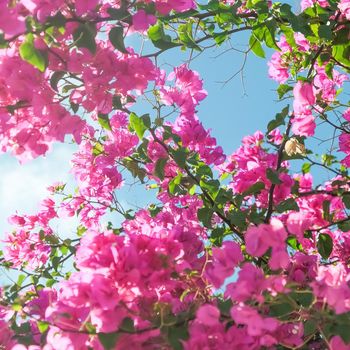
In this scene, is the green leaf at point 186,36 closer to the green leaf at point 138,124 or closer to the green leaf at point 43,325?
the green leaf at point 138,124

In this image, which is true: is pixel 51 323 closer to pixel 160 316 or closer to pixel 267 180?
pixel 160 316

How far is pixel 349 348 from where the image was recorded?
1389mm

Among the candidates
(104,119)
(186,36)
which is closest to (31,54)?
(104,119)

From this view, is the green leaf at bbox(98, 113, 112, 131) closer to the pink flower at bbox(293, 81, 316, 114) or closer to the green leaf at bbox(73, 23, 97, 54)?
the green leaf at bbox(73, 23, 97, 54)

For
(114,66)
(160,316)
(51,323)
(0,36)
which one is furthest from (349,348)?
(0,36)

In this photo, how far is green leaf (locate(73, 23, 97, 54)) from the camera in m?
1.77

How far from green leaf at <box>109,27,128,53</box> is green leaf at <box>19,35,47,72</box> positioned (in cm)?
26

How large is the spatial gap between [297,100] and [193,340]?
1378 mm

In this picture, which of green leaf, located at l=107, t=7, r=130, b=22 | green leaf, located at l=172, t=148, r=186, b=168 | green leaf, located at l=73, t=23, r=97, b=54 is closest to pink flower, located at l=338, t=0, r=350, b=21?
green leaf, located at l=172, t=148, r=186, b=168

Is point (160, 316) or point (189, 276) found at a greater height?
point (189, 276)

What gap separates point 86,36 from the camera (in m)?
1.77

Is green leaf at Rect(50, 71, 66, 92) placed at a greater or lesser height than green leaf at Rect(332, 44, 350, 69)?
lesser

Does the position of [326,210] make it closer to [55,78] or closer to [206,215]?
[206,215]

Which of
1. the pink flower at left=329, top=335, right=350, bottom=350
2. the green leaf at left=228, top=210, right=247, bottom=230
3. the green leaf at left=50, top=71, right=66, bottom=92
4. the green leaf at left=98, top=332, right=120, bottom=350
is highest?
the green leaf at left=50, top=71, right=66, bottom=92
